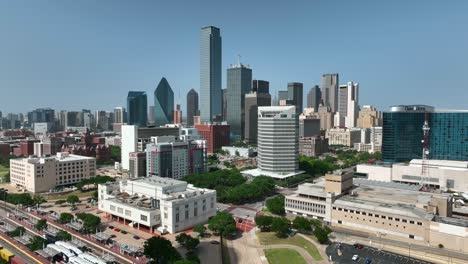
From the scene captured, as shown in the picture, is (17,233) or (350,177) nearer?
(17,233)

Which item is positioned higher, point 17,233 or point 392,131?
point 392,131

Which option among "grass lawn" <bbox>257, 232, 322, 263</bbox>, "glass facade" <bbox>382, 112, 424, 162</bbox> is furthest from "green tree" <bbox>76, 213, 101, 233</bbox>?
"glass facade" <bbox>382, 112, 424, 162</bbox>

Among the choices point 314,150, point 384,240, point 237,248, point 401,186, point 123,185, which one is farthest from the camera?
point 314,150

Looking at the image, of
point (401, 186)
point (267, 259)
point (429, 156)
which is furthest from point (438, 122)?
point (267, 259)

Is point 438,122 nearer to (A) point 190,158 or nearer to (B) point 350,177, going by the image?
(B) point 350,177

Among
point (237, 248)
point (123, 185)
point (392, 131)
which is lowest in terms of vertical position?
point (237, 248)

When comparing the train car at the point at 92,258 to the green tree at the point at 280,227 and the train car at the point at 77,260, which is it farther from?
the green tree at the point at 280,227

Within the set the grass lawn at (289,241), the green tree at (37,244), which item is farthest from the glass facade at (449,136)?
the green tree at (37,244)
